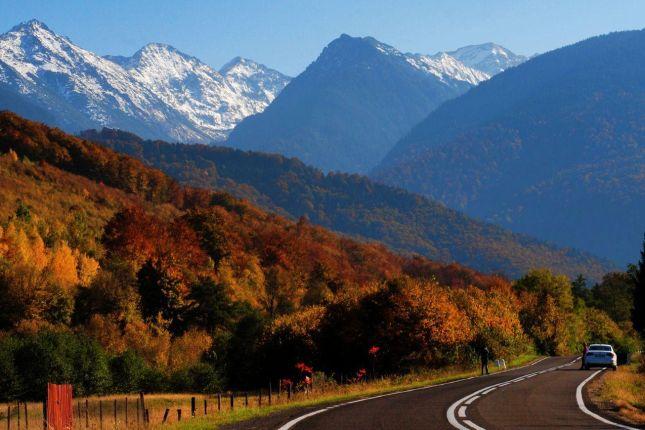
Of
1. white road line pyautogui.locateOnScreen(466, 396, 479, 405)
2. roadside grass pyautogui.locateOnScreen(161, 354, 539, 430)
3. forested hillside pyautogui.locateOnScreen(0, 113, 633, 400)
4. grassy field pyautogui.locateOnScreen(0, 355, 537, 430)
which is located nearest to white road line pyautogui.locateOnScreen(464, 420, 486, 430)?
white road line pyautogui.locateOnScreen(466, 396, 479, 405)

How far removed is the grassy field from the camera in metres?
25.3

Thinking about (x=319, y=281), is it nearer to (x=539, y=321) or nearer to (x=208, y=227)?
(x=208, y=227)

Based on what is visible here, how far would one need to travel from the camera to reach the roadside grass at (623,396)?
73.9 ft

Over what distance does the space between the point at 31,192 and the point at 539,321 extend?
63824 mm

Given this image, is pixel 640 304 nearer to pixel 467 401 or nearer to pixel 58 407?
pixel 467 401

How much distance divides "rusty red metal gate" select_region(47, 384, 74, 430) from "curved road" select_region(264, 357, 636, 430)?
6110 mm

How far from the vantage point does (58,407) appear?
23.4 m

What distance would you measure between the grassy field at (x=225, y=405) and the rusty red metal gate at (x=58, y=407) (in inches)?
50.7

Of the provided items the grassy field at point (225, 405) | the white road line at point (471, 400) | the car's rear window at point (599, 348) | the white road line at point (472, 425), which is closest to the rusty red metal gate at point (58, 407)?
the grassy field at point (225, 405)

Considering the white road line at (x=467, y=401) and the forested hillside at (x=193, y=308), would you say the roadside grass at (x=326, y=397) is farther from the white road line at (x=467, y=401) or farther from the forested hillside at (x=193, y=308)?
the forested hillside at (x=193, y=308)

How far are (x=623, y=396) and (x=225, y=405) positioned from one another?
21167 millimetres

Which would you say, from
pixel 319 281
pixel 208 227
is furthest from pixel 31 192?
pixel 319 281

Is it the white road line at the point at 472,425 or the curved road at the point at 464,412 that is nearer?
the white road line at the point at 472,425

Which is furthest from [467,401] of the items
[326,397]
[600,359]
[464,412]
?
[600,359]
